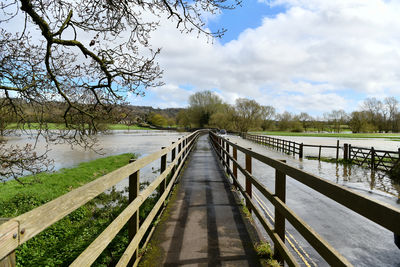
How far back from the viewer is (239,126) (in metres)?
71.0

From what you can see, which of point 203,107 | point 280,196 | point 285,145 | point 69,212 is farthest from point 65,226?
point 203,107

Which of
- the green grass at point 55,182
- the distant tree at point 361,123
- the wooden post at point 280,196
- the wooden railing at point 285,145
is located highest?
the distant tree at point 361,123

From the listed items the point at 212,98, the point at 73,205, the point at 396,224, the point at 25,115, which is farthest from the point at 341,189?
the point at 212,98

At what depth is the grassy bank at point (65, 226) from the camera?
4395 millimetres

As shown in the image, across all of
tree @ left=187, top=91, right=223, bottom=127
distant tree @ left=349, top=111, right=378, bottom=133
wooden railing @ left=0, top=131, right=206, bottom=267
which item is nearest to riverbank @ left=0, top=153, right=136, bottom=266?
wooden railing @ left=0, top=131, right=206, bottom=267

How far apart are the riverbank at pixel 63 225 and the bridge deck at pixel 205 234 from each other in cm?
108

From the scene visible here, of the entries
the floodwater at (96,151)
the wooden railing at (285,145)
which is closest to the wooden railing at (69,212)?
the floodwater at (96,151)

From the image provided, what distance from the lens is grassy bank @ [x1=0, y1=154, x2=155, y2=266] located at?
4.39 m

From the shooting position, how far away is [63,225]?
6.67 meters

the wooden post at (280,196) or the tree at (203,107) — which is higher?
the tree at (203,107)

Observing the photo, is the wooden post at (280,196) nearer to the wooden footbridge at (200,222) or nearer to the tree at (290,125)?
the wooden footbridge at (200,222)

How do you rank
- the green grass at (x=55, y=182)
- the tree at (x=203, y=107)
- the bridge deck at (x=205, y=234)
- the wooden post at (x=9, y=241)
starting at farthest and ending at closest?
the tree at (x=203, y=107) → the green grass at (x=55, y=182) → the bridge deck at (x=205, y=234) → the wooden post at (x=9, y=241)

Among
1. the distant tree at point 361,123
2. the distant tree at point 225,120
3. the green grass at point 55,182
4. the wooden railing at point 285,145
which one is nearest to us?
the green grass at point 55,182

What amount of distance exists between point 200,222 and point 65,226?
436cm
